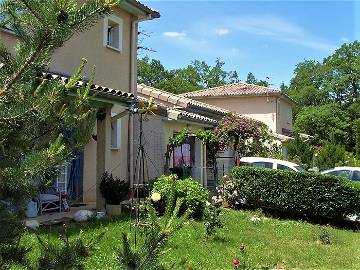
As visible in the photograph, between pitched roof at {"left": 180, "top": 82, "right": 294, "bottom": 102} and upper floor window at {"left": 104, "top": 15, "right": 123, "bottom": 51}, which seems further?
pitched roof at {"left": 180, "top": 82, "right": 294, "bottom": 102}

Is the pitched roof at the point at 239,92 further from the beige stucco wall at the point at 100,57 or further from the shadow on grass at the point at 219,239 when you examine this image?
the shadow on grass at the point at 219,239

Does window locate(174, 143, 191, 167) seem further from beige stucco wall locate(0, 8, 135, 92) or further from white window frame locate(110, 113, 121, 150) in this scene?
beige stucco wall locate(0, 8, 135, 92)

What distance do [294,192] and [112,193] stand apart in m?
6.22

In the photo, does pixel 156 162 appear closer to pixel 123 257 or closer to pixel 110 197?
pixel 110 197

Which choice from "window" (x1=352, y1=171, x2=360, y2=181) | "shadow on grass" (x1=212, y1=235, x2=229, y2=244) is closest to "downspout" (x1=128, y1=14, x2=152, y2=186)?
"shadow on grass" (x1=212, y1=235, x2=229, y2=244)

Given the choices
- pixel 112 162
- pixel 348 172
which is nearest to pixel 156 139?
pixel 112 162

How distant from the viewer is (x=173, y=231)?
2357 millimetres

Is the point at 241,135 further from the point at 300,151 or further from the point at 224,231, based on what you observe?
the point at 300,151

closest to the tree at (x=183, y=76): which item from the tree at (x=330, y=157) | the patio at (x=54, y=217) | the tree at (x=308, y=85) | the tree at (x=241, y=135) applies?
the tree at (x=308, y=85)

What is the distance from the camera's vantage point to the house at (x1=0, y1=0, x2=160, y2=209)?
42.2 feet

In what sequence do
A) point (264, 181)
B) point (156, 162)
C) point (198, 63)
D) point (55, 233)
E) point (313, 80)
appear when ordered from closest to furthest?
point (55, 233)
point (264, 181)
point (156, 162)
point (313, 80)
point (198, 63)

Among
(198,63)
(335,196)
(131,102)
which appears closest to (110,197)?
(131,102)

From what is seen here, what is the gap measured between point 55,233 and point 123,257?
21.6 feet

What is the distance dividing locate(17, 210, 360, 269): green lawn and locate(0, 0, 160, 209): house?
10.2 feet
